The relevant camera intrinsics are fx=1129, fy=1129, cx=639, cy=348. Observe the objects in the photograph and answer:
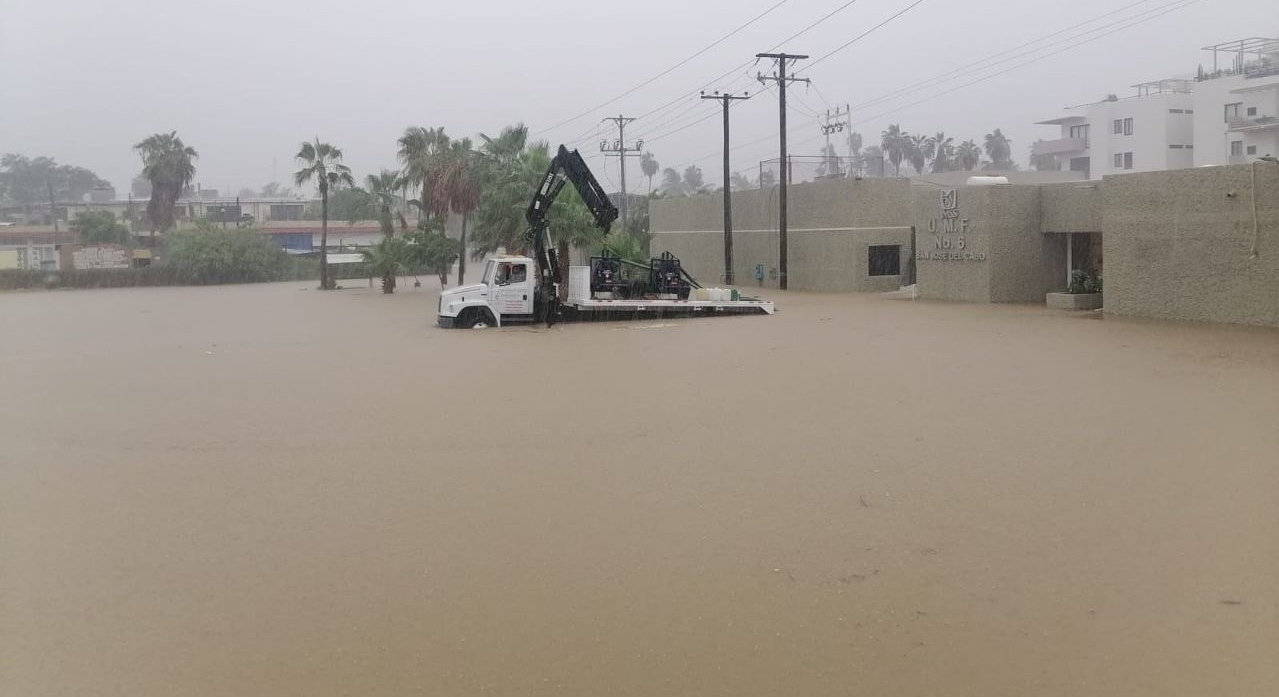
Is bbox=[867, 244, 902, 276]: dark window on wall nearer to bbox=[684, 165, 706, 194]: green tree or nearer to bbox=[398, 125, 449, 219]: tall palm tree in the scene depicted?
bbox=[398, 125, 449, 219]: tall palm tree

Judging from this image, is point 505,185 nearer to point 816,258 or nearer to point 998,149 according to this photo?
point 816,258

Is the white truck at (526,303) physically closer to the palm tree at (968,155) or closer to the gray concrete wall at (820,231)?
the gray concrete wall at (820,231)

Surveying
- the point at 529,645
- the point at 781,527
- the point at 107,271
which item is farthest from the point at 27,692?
the point at 107,271

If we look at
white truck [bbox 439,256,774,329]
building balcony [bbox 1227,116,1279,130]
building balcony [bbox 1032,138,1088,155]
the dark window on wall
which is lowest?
white truck [bbox 439,256,774,329]

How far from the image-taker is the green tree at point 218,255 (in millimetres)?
67500

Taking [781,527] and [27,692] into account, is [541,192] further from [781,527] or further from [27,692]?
[27,692]

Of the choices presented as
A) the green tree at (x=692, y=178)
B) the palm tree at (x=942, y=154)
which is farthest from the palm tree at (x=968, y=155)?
the green tree at (x=692, y=178)

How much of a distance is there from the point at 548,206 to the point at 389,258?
23155mm

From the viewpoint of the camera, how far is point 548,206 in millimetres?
29266

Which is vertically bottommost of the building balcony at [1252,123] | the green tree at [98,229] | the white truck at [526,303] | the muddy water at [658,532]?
the muddy water at [658,532]

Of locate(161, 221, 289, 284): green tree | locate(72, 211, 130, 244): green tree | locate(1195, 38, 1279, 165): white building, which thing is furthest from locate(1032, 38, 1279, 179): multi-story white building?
locate(72, 211, 130, 244): green tree

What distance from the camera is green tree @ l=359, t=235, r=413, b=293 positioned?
5053cm

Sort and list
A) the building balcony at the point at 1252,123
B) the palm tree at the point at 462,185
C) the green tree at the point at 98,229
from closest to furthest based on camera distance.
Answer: the building balcony at the point at 1252,123 → the palm tree at the point at 462,185 → the green tree at the point at 98,229

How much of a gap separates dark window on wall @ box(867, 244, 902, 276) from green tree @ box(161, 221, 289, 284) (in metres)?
43.3
